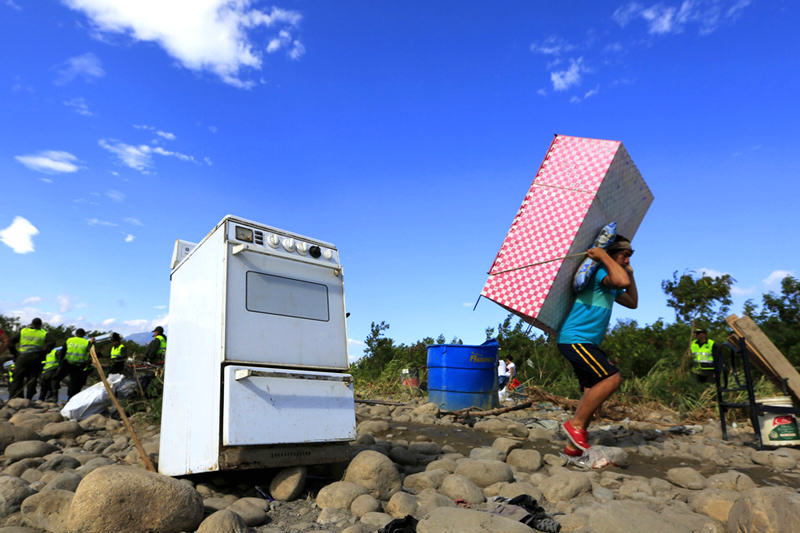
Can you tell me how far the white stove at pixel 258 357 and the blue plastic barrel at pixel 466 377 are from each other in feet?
15.3

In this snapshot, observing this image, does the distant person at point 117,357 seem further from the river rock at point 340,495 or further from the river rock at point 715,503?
the river rock at point 715,503

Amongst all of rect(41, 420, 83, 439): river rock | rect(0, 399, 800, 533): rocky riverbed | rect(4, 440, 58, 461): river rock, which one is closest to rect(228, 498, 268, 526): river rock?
rect(0, 399, 800, 533): rocky riverbed

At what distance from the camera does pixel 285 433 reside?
11.9 ft

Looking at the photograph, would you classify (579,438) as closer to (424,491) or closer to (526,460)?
(526,460)

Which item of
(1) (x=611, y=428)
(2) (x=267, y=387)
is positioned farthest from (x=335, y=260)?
(1) (x=611, y=428)

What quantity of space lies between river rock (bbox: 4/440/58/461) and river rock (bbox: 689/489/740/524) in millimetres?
6285

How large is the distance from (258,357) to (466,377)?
5392 millimetres

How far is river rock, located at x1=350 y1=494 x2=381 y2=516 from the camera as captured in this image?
3189 mm

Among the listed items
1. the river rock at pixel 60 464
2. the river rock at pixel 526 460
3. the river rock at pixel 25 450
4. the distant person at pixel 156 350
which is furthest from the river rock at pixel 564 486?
the distant person at pixel 156 350

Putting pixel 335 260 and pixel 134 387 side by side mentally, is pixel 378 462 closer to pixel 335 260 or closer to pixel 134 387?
pixel 335 260

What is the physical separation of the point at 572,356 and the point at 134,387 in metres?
7.78

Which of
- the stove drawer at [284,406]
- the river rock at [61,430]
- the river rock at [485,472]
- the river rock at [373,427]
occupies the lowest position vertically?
the river rock at [485,472]

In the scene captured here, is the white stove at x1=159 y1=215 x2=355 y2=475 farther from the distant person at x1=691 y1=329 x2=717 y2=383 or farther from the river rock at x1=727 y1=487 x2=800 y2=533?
the distant person at x1=691 y1=329 x2=717 y2=383

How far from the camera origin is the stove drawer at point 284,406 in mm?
3463
